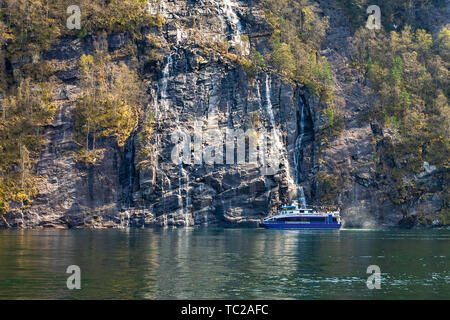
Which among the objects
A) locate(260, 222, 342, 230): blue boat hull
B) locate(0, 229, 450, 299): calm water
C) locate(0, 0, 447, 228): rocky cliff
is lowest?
locate(0, 229, 450, 299): calm water

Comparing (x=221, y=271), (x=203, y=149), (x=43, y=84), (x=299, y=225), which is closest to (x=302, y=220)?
(x=299, y=225)

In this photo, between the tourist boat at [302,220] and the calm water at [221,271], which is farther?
the tourist boat at [302,220]

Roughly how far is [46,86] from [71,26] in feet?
59.6

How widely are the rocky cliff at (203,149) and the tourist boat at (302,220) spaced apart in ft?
15.1

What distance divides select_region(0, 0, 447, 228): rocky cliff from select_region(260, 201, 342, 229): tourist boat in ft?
15.1

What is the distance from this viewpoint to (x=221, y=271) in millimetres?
47312

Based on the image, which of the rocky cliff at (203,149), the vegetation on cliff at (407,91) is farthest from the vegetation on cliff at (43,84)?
the vegetation on cliff at (407,91)

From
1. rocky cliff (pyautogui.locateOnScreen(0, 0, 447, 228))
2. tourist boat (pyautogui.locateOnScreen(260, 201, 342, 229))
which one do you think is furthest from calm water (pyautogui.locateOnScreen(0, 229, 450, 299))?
rocky cliff (pyautogui.locateOnScreen(0, 0, 447, 228))

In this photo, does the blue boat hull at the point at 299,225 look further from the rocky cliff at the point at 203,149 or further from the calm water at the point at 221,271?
the calm water at the point at 221,271

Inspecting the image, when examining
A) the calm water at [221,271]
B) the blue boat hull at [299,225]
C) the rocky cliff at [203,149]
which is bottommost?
the calm water at [221,271]

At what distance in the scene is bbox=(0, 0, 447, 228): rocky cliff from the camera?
411 ft

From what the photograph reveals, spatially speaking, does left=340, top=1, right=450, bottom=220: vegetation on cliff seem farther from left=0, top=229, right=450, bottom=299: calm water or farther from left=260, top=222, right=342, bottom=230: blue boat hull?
left=0, top=229, right=450, bottom=299: calm water

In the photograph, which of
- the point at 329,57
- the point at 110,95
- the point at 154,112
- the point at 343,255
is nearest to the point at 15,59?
the point at 110,95

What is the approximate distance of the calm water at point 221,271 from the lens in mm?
37438
